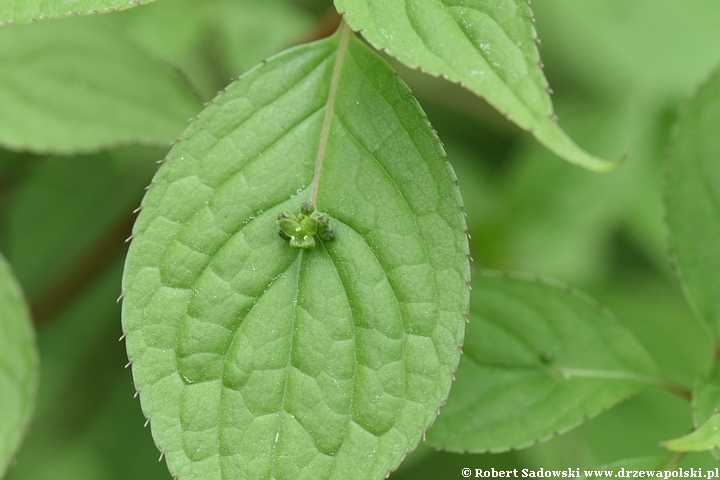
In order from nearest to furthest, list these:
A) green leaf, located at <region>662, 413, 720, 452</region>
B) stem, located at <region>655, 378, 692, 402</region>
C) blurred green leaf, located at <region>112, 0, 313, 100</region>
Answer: green leaf, located at <region>662, 413, 720, 452</region> → stem, located at <region>655, 378, 692, 402</region> → blurred green leaf, located at <region>112, 0, 313, 100</region>

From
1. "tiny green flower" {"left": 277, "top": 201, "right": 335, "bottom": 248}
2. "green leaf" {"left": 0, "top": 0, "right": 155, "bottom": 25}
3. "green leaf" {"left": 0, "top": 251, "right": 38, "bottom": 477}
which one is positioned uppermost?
"green leaf" {"left": 0, "top": 0, "right": 155, "bottom": 25}

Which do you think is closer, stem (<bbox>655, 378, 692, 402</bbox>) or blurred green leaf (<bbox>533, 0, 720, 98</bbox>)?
stem (<bbox>655, 378, 692, 402</bbox>)

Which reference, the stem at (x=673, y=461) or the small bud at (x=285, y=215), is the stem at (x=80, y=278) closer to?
the small bud at (x=285, y=215)

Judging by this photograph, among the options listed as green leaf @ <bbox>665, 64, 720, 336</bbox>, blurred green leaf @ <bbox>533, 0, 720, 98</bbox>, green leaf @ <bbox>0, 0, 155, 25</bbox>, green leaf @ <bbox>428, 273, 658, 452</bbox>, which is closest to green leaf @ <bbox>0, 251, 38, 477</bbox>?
green leaf @ <bbox>0, 0, 155, 25</bbox>

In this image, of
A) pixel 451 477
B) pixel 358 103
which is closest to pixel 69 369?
pixel 451 477

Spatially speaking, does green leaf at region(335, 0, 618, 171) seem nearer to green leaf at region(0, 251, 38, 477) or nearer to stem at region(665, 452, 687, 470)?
stem at region(665, 452, 687, 470)

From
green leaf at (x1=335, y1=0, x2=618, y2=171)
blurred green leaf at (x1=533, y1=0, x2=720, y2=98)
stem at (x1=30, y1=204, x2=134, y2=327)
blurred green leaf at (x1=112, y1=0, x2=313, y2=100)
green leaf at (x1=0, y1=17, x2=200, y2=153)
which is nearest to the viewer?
green leaf at (x1=335, y1=0, x2=618, y2=171)

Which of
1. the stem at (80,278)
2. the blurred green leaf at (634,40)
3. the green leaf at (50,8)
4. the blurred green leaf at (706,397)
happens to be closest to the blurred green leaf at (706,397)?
the blurred green leaf at (706,397)

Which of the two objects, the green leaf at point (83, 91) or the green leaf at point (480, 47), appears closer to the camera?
the green leaf at point (480, 47)
